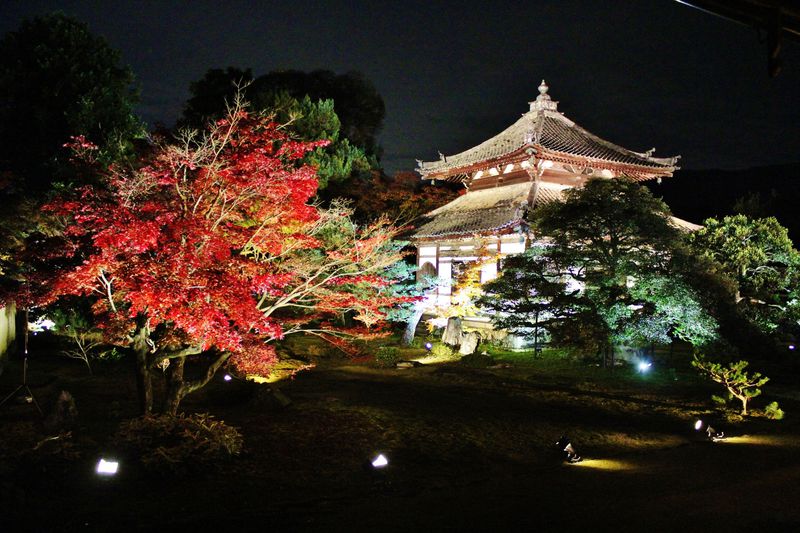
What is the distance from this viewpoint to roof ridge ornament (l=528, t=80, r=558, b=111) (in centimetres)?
2455

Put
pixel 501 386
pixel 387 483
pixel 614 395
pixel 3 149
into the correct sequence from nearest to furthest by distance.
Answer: pixel 387 483 < pixel 614 395 < pixel 501 386 < pixel 3 149

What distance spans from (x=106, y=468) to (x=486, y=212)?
1698 centimetres

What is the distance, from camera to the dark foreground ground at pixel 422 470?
5.51 metres

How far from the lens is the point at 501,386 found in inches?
530

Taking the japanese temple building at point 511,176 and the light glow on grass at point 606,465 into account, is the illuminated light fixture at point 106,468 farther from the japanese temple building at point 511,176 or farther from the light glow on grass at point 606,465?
the japanese temple building at point 511,176

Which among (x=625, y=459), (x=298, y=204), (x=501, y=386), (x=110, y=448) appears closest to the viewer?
(x=110, y=448)

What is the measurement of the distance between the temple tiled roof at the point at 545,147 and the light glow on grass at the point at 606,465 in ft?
46.5

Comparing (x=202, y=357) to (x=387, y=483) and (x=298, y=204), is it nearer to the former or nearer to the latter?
(x=298, y=204)

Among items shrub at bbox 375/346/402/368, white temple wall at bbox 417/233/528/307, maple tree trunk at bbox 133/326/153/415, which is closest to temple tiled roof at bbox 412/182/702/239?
white temple wall at bbox 417/233/528/307

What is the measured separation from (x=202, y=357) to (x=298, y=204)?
7.63 m

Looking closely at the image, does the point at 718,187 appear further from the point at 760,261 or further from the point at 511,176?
the point at 511,176

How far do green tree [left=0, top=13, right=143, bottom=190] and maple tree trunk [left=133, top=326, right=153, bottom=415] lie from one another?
9.71 metres

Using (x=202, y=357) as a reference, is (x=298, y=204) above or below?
above

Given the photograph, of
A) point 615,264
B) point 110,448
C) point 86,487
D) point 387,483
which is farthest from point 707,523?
point 615,264
